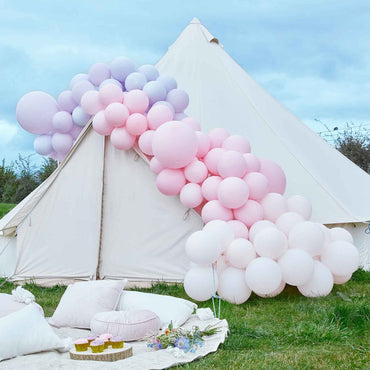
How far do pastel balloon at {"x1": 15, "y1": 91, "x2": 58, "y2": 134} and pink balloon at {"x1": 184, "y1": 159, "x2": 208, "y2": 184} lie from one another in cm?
185

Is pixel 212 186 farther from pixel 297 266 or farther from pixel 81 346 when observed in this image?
pixel 81 346

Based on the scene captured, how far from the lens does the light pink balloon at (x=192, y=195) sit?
5.66 m

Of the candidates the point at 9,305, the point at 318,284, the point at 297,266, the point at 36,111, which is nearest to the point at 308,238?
the point at 297,266

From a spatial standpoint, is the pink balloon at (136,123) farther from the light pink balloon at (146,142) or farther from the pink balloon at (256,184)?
the pink balloon at (256,184)

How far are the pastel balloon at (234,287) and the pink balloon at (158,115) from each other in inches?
64.3

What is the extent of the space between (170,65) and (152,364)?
17.3 ft

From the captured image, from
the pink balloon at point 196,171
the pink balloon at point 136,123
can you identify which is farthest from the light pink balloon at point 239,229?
the pink balloon at point 136,123

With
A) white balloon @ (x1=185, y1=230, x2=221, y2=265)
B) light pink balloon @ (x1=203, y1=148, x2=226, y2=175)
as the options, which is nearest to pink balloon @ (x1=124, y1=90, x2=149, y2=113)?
light pink balloon @ (x1=203, y1=148, x2=226, y2=175)

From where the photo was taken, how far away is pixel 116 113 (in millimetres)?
5902

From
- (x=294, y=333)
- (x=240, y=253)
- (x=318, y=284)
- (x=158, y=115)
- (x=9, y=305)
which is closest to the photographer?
(x=294, y=333)

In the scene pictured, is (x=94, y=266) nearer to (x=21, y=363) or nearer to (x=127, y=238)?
(x=127, y=238)

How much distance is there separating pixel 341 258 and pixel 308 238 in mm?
449

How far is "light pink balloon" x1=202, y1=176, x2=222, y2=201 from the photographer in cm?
554

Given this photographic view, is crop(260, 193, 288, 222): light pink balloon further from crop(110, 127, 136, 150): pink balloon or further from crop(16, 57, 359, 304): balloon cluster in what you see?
crop(110, 127, 136, 150): pink balloon
